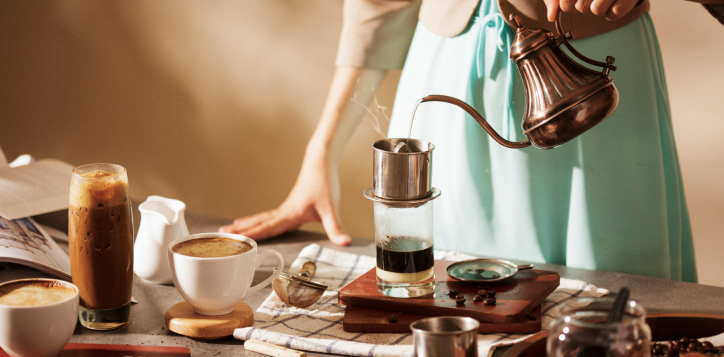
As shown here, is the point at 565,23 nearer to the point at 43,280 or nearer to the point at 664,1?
the point at 43,280

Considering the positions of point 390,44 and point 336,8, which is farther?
point 336,8

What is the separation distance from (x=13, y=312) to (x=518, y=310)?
0.61 m

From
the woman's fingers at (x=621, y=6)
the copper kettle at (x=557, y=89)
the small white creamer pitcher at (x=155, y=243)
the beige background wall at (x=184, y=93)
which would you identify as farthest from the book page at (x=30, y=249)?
the beige background wall at (x=184, y=93)

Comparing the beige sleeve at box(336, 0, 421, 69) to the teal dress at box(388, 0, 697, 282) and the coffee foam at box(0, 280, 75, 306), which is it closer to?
the teal dress at box(388, 0, 697, 282)

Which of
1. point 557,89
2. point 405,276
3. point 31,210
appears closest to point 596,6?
point 557,89

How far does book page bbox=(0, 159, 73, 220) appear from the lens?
116 centimetres

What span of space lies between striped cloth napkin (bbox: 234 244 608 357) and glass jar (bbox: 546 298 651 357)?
20cm

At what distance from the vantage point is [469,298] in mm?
893

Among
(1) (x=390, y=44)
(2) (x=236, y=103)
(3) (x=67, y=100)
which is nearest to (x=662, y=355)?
(1) (x=390, y=44)

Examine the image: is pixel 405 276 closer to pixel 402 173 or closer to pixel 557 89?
pixel 402 173

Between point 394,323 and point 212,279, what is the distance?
25 centimetres

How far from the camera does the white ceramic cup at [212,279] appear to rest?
0.83 meters

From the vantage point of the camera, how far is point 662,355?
2.26ft

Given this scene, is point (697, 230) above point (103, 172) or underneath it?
underneath
